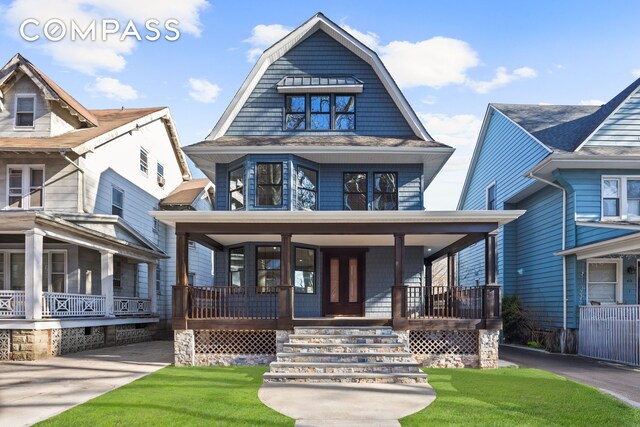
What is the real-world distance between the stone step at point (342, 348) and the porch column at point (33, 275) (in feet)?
21.8

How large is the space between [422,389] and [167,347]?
10537mm

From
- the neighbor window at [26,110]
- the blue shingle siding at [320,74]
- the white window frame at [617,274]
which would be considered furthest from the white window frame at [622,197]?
the neighbor window at [26,110]

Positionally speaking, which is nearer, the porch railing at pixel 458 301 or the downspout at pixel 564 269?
the porch railing at pixel 458 301

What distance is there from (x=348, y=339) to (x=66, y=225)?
8.13 metres

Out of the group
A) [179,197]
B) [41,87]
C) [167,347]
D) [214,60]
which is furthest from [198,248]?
[214,60]

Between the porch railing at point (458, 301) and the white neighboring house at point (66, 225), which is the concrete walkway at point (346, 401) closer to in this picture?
the porch railing at point (458, 301)

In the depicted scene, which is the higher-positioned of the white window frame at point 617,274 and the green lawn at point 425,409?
the white window frame at point 617,274

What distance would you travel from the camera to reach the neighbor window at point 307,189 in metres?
14.8

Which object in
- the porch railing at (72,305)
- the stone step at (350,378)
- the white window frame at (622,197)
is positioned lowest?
the stone step at (350,378)

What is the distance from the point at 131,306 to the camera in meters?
17.4

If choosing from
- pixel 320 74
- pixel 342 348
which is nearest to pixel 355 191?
pixel 320 74

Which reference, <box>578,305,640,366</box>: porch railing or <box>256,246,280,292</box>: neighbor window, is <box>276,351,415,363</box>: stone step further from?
<box>578,305,640,366</box>: porch railing

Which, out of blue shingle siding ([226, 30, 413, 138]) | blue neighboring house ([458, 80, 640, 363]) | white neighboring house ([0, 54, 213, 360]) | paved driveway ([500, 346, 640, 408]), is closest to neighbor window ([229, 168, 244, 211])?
blue shingle siding ([226, 30, 413, 138])

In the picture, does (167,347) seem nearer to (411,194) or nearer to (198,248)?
(198,248)
